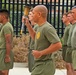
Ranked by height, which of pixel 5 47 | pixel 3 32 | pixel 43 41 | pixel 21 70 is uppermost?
pixel 43 41

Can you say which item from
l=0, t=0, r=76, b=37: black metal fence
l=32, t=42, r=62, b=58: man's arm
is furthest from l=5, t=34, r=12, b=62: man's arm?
l=0, t=0, r=76, b=37: black metal fence

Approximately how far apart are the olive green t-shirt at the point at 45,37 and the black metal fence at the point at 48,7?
25.8 ft

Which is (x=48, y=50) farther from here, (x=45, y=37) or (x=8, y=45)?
(x=8, y=45)

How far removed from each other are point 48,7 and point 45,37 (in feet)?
26.3

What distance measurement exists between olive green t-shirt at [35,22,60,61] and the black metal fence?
7.85 metres

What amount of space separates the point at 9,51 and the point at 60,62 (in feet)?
14.1

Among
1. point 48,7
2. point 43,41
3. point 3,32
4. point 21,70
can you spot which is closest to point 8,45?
point 3,32

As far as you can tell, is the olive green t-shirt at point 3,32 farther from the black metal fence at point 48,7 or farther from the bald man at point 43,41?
the black metal fence at point 48,7

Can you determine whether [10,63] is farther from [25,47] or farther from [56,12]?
[56,12]

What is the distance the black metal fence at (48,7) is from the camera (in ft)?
43.1

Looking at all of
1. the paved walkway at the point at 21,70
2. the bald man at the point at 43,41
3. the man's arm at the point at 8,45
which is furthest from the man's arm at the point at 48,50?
the paved walkway at the point at 21,70

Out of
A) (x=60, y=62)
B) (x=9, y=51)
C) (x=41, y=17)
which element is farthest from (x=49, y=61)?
(x=60, y=62)

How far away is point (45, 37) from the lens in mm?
5230

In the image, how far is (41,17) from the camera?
5.34 m
